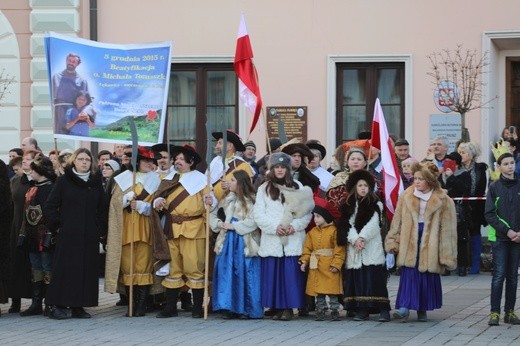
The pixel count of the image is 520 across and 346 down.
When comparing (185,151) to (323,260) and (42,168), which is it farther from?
(323,260)

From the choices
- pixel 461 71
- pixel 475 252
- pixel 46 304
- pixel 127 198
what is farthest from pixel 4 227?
pixel 461 71

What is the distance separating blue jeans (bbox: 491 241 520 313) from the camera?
14281 millimetres

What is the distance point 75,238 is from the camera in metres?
15.5

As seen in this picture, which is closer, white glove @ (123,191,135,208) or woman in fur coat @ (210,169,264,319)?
woman in fur coat @ (210,169,264,319)

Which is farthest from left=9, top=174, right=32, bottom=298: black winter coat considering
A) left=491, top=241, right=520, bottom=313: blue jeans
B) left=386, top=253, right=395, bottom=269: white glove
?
left=491, top=241, right=520, bottom=313: blue jeans

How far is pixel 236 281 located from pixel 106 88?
2691 mm

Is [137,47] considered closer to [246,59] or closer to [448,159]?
[246,59]

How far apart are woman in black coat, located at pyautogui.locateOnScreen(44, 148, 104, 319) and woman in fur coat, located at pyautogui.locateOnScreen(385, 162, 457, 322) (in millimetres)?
3200

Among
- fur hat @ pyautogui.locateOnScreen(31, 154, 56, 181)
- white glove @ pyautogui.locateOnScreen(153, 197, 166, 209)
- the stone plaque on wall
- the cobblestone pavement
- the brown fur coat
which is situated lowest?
the cobblestone pavement

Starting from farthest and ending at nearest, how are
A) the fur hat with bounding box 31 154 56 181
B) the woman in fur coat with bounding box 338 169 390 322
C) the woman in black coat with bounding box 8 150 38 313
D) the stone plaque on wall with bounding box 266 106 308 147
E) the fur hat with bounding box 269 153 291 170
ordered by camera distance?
the stone plaque on wall with bounding box 266 106 308 147
the fur hat with bounding box 31 154 56 181
the woman in black coat with bounding box 8 150 38 313
the fur hat with bounding box 269 153 291 170
the woman in fur coat with bounding box 338 169 390 322

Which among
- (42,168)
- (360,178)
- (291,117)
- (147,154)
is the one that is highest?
(291,117)

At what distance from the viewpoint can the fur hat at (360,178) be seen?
14.9 metres

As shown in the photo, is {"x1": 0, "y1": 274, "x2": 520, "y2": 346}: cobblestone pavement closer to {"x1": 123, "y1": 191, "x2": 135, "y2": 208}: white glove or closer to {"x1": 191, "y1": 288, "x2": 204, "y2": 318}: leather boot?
{"x1": 191, "y1": 288, "x2": 204, "y2": 318}: leather boot

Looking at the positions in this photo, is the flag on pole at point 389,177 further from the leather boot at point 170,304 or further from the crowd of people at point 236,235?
the leather boot at point 170,304
